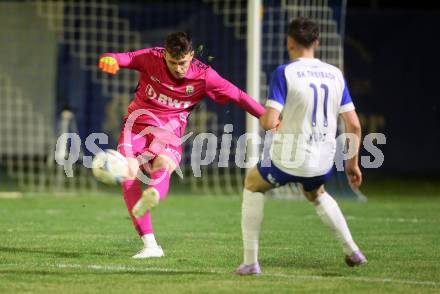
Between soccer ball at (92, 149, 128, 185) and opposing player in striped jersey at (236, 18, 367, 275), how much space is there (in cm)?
123

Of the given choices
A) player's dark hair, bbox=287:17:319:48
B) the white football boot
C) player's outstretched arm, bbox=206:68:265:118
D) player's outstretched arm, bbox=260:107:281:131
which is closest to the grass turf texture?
the white football boot

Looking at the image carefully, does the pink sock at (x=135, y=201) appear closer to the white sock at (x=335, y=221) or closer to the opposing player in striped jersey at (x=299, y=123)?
the opposing player in striped jersey at (x=299, y=123)

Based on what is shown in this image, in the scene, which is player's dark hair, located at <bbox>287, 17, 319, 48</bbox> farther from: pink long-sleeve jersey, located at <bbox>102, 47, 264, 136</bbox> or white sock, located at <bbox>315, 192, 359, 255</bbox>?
pink long-sleeve jersey, located at <bbox>102, 47, 264, 136</bbox>

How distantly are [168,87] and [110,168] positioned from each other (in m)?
0.99

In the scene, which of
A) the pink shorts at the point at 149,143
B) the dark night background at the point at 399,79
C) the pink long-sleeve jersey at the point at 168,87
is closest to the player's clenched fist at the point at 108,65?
the pink long-sleeve jersey at the point at 168,87

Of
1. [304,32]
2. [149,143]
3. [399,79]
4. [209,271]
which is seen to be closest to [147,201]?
[209,271]

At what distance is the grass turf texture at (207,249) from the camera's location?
6926 mm

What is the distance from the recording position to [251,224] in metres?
7.23

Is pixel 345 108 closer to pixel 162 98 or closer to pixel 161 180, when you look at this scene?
pixel 161 180

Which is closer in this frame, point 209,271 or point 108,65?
point 209,271

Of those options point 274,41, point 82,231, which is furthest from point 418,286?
point 274,41

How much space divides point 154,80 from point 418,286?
2946 millimetres

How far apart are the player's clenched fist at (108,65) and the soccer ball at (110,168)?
0.65 metres

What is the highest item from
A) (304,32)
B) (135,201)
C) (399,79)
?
(304,32)
